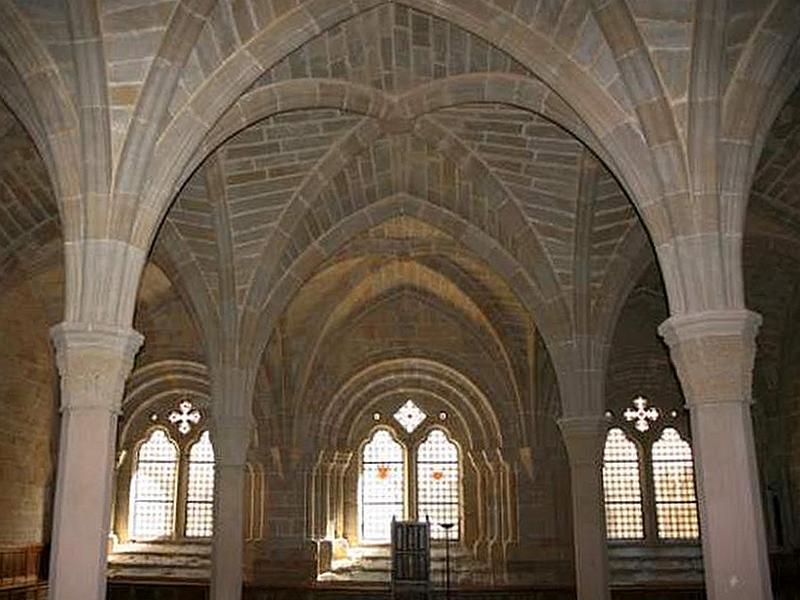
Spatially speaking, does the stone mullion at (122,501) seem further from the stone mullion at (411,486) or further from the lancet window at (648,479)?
the lancet window at (648,479)

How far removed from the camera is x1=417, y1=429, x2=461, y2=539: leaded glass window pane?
1833 centimetres

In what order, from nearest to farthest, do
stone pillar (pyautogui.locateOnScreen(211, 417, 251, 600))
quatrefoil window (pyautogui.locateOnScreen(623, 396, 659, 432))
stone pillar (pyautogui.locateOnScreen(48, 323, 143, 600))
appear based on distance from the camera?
stone pillar (pyautogui.locateOnScreen(48, 323, 143, 600)) → stone pillar (pyautogui.locateOnScreen(211, 417, 251, 600)) → quatrefoil window (pyautogui.locateOnScreen(623, 396, 659, 432))

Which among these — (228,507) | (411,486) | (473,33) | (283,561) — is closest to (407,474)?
(411,486)

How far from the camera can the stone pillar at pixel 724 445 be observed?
255 inches

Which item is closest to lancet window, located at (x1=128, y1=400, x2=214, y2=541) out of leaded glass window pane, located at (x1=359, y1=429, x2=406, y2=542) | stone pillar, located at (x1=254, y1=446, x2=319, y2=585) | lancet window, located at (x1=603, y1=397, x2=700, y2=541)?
stone pillar, located at (x1=254, y1=446, x2=319, y2=585)

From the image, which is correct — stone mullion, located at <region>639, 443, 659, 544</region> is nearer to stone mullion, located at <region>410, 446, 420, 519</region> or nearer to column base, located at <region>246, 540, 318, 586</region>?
stone mullion, located at <region>410, 446, 420, 519</region>

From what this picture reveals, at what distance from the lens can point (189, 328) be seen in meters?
18.0

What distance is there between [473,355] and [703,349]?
11366 millimetres

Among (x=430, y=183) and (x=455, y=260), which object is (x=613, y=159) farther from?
(x=455, y=260)

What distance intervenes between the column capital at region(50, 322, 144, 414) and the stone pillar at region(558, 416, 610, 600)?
5.84 m

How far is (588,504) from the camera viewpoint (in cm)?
1080

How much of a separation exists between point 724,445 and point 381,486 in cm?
1261

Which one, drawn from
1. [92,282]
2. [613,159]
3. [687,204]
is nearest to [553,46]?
[613,159]

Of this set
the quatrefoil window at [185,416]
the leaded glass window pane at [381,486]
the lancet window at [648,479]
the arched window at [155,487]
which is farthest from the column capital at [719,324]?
the arched window at [155,487]
